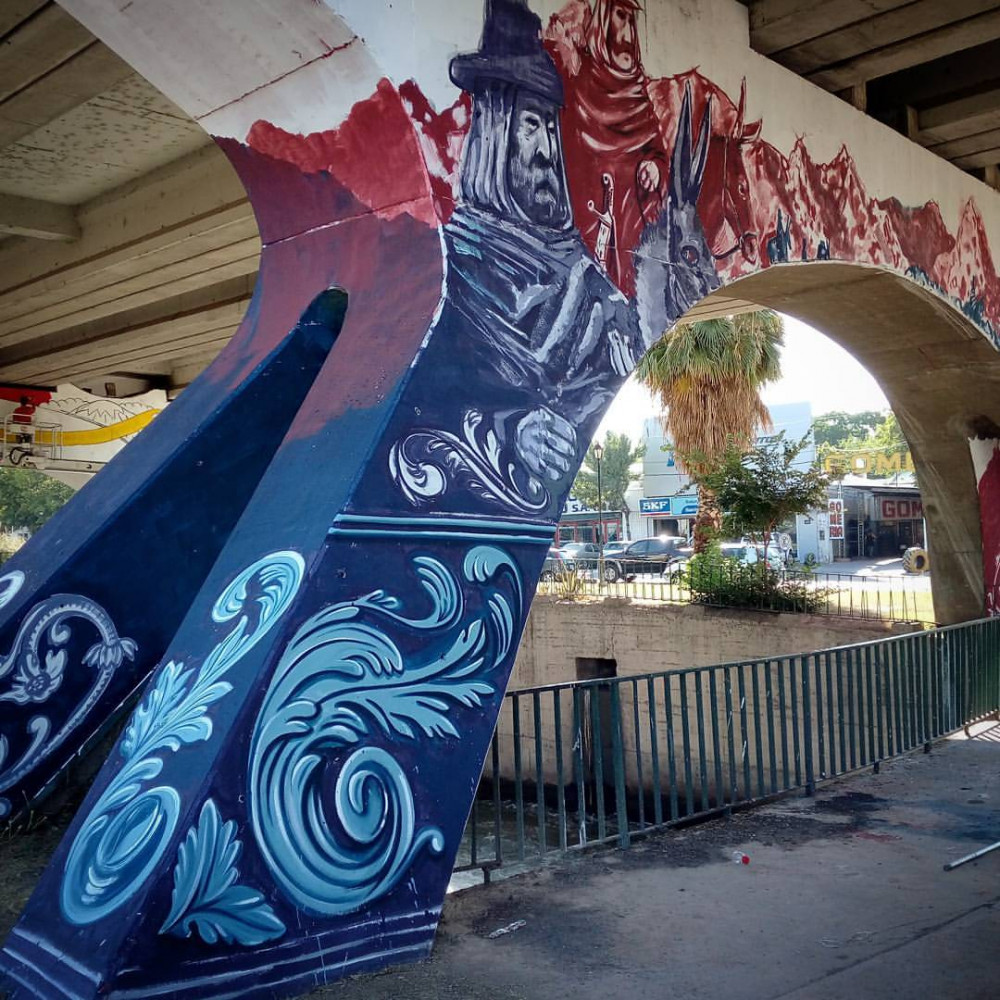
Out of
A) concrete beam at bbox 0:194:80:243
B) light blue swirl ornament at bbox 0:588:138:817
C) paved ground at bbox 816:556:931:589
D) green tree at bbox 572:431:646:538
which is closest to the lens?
light blue swirl ornament at bbox 0:588:138:817

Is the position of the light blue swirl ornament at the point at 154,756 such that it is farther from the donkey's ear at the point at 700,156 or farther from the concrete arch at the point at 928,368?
the concrete arch at the point at 928,368

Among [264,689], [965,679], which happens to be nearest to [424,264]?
[264,689]

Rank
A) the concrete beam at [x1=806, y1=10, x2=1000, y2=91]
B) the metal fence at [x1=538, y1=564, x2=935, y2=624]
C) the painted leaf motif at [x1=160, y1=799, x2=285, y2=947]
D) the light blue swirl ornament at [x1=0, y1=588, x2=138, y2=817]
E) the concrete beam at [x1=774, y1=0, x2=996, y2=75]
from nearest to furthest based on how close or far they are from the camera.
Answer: the painted leaf motif at [x1=160, y1=799, x2=285, y2=947] < the light blue swirl ornament at [x1=0, y1=588, x2=138, y2=817] < the concrete beam at [x1=774, y1=0, x2=996, y2=75] < the concrete beam at [x1=806, y1=10, x2=1000, y2=91] < the metal fence at [x1=538, y1=564, x2=935, y2=624]

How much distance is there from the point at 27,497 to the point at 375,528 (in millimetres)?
53785

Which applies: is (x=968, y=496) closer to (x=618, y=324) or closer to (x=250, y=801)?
(x=618, y=324)

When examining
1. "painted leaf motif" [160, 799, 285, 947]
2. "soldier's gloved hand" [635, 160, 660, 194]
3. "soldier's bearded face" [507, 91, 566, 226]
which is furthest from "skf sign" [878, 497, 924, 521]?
"painted leaf motif" [160, 799, 285, 947]

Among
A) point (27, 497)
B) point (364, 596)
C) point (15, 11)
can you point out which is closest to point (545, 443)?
point (364, 596)

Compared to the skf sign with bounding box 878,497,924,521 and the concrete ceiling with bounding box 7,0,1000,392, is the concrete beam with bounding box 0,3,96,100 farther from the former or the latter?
the skf sign with bounding box 878,497,924,521

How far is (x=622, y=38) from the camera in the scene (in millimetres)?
5543

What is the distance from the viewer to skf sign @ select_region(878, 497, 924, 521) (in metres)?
38.2

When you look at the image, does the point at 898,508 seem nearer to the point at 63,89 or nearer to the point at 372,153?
the point at 63,89

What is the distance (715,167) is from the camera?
20.5 feet

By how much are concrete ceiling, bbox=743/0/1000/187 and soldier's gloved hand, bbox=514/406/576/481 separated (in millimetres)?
3439

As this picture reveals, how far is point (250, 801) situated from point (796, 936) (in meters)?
2.22
